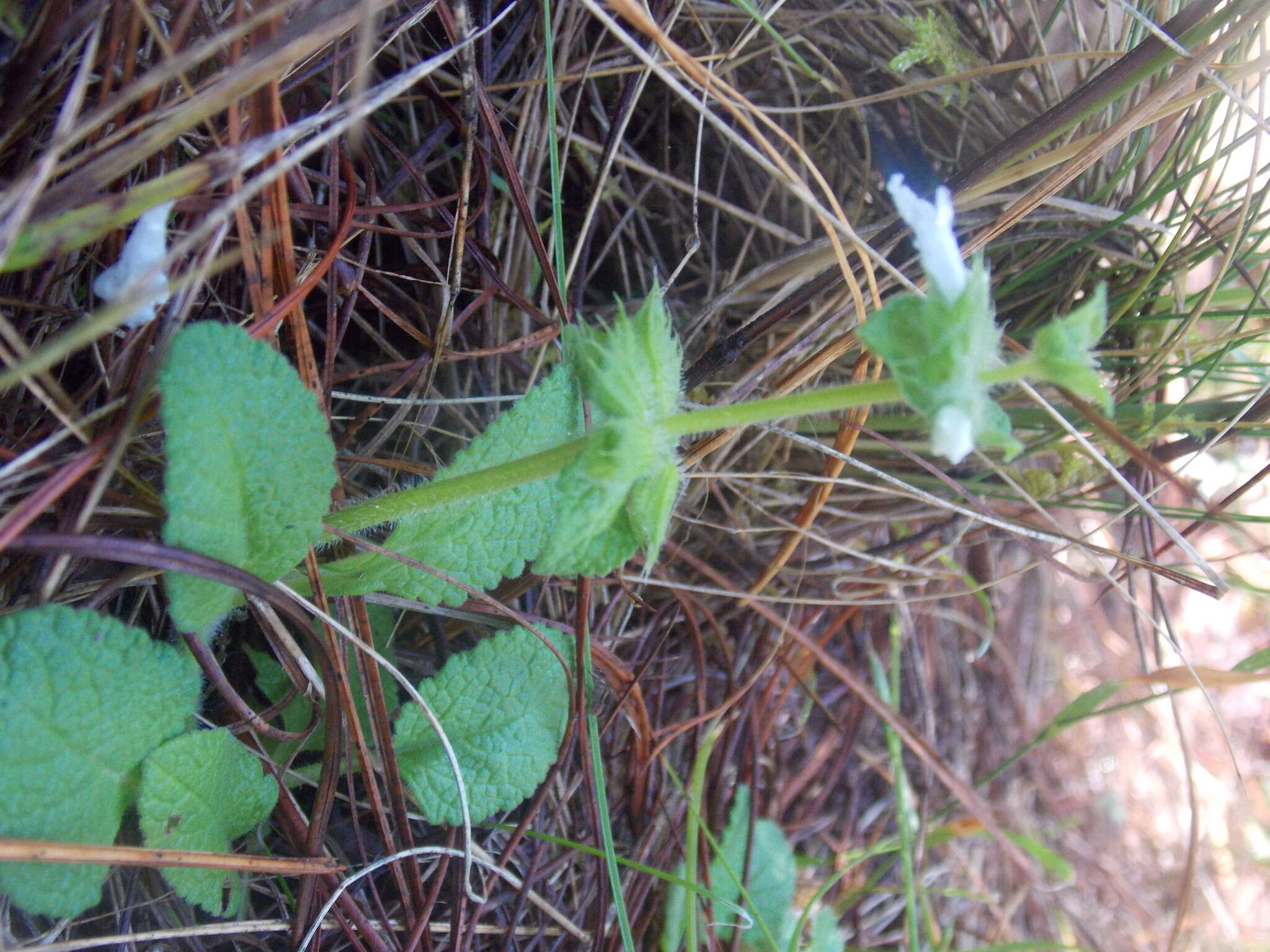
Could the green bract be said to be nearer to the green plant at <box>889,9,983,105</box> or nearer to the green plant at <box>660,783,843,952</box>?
the green plant at <box>889,9,983,105</box>

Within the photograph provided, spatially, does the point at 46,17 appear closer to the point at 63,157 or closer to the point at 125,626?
the point at 63,157

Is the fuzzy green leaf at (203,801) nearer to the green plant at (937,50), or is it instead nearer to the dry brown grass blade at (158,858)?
the dry brown grass blade at (158,858)

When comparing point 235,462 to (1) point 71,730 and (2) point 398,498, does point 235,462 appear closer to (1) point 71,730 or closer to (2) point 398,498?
(2) point 398,498

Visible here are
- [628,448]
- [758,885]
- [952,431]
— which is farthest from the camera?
[758,885]

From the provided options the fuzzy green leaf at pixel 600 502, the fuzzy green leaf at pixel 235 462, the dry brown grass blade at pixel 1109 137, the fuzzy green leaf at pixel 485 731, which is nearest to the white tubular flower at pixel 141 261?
the fuzzy green leaf at pixel 235 462

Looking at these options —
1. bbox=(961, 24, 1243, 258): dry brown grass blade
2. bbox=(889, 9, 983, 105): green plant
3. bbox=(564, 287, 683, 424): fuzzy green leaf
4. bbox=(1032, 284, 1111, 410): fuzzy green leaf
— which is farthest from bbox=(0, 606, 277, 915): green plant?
bbox=(889, 9, 983, 105): green plant

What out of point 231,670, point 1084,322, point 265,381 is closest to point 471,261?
point 265,381

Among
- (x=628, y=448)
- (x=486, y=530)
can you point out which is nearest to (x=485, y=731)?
Result: (x=486, y=530)
